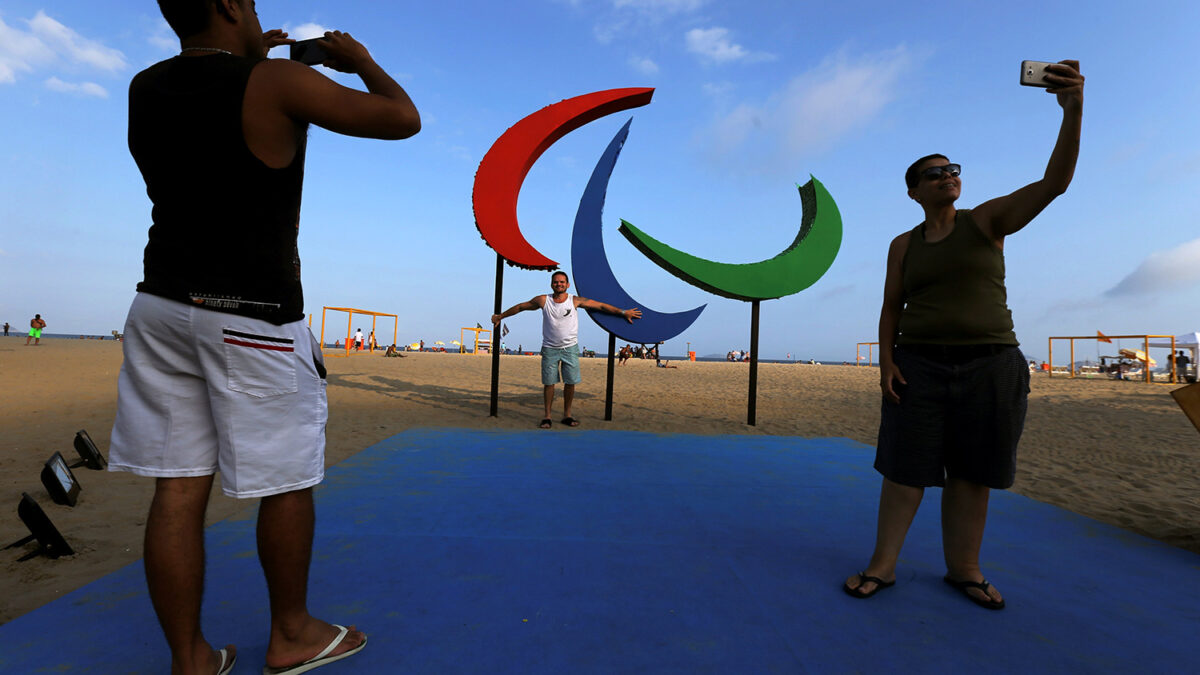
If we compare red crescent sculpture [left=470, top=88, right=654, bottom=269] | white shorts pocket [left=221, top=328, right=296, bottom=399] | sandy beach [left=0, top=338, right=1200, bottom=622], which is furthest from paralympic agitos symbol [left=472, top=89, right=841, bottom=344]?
white shorts pocket [left=221, top=328, right=296, bottom=399]

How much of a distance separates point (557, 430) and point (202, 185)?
468 centimetres

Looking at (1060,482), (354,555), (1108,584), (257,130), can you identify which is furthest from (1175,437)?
(257,130)

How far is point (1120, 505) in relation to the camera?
12.0 feet

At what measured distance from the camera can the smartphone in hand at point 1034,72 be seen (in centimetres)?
171

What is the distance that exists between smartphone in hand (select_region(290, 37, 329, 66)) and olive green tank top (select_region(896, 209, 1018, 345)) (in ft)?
7.06

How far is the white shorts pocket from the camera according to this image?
4.17 ft

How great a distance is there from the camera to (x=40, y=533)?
7.54 ft

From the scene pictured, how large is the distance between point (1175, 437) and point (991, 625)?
333 inches

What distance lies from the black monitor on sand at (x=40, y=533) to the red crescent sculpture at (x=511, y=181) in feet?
14.7

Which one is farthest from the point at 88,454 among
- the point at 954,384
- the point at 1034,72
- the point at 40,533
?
the point at 1034,72

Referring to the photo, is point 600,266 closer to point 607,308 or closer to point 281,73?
point 607,308

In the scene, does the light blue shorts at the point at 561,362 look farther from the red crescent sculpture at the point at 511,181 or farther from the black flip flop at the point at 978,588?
the black flip flop at the point at 978,588

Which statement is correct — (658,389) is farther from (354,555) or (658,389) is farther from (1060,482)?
(354,555)

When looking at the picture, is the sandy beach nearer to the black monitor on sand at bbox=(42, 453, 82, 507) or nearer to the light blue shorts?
the black monitor on sand at bbox=(42, 453, 82, 507)
